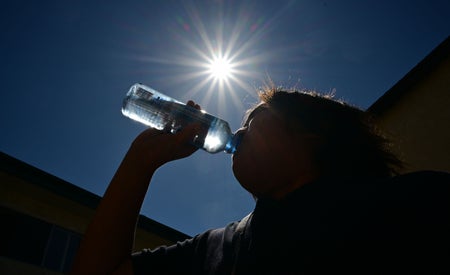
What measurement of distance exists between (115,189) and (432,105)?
6.39 meters

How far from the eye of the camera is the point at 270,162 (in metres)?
1.55

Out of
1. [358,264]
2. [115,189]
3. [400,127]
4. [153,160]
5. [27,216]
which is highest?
[400,127]

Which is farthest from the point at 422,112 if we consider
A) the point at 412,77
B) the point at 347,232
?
the point at 347,232

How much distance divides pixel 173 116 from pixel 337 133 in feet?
3.88

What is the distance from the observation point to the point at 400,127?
668 cm

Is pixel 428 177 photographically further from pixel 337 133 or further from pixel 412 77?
pixel 412 77

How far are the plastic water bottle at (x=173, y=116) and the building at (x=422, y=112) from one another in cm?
424

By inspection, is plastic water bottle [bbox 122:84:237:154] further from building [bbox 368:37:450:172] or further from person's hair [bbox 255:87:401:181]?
building [bbox 368:37:450:172]

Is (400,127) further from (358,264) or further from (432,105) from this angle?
(358,264)

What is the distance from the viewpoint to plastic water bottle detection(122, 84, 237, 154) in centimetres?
231

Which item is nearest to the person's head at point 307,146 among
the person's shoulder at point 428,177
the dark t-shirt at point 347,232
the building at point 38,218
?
the dark t-shirt at point 347,232

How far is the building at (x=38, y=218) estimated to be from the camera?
7664 mm

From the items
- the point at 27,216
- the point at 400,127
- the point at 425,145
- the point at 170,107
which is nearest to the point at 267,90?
the point at 170,107

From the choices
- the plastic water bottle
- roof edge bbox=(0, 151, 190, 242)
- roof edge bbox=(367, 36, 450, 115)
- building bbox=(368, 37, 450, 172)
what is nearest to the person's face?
the plastic water bottle
